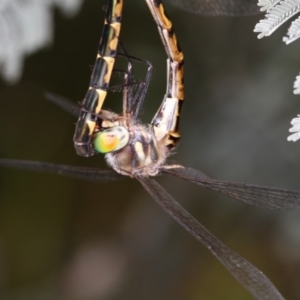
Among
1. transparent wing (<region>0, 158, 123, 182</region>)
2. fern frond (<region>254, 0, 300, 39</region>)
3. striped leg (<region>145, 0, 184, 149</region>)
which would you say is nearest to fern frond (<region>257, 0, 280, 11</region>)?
fern frond (<region>254, 0, 300, 39</region>)

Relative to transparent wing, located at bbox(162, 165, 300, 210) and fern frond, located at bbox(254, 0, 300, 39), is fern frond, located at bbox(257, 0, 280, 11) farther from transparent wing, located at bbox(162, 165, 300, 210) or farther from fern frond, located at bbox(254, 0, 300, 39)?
transparent wing, located at bbox(162, 165, 300, 210)

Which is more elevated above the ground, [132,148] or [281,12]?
[281,12]

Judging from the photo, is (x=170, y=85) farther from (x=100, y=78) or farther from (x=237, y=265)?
(x=237, y=265)

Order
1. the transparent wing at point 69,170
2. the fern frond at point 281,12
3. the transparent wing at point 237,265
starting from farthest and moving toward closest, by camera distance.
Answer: the transparent wing at point 69,170
the transparent wing at point 237,265
the fern frond at point 281,12

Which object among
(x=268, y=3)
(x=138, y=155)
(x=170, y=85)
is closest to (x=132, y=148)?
(x=138, y=155)

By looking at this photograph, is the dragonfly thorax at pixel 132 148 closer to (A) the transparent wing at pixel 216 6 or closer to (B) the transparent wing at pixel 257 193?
(B) the transparent wing at pixel 257 193

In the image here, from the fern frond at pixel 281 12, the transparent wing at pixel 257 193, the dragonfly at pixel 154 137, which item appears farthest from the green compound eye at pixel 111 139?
the fern frond at pixel 281 12

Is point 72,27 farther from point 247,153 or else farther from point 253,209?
point 253,209
